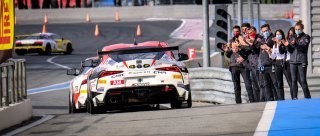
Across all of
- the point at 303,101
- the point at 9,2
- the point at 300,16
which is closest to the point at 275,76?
the point at 303,101

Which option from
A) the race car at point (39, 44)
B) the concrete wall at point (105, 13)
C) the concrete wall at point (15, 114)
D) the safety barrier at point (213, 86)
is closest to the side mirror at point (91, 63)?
the concrete wall at point (15, 114)

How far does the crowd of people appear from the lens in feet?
65.7

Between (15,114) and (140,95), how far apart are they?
7.21 ft

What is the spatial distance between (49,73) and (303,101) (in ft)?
74.4

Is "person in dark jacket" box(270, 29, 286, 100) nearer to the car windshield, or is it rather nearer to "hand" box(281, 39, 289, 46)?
"hand" box(281, 39, 289, 46)

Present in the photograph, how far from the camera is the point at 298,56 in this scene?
20125mm

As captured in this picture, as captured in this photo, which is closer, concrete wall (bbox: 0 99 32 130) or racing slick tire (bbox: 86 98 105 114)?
concrete wall (bbox: 0 99 32 130)

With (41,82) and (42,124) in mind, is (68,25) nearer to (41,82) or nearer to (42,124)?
(41,82)

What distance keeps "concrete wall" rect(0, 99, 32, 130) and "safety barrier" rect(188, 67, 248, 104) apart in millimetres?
5179

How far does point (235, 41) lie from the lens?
21078 millimetres

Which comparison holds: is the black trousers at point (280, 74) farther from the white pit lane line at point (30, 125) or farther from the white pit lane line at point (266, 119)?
the white pit lane line at point (30, 125)

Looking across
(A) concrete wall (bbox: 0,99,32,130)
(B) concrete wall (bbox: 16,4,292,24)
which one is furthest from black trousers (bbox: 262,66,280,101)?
(B) concrete wall (bbox: 16,4,292,24)

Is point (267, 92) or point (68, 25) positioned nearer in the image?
point (267, 92)

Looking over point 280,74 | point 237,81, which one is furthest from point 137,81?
point 237,81
